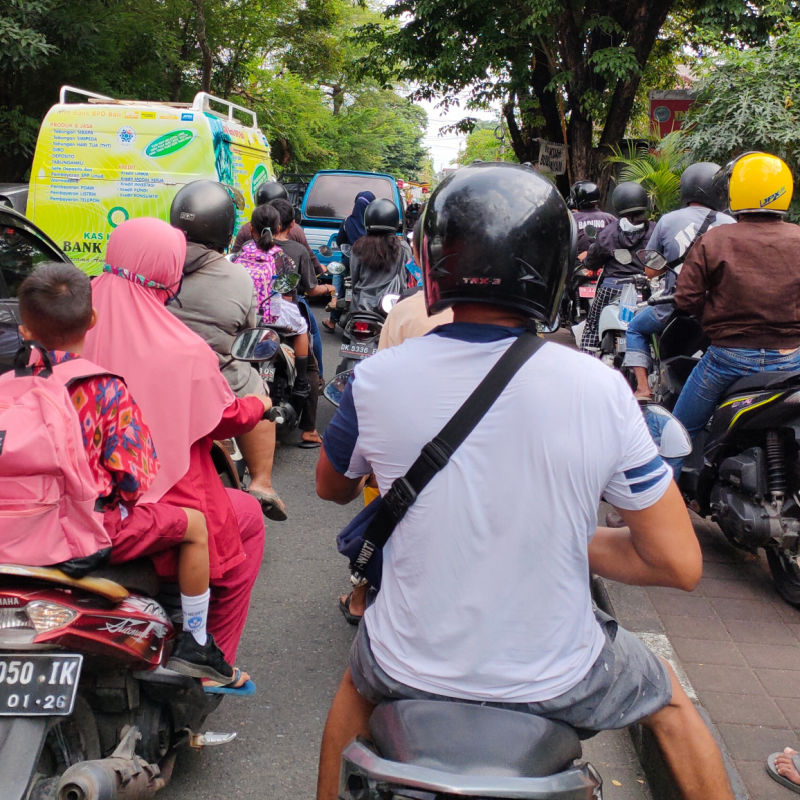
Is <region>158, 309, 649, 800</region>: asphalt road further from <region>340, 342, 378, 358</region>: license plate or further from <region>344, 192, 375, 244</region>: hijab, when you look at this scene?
<region>344, 192, 375, 244</region>: hijab

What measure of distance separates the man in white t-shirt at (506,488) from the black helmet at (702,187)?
4.17 metres

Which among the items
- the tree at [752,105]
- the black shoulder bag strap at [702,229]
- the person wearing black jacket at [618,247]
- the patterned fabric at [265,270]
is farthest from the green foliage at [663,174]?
the patterned fabric at [265,270]

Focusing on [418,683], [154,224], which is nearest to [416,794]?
[418,683]

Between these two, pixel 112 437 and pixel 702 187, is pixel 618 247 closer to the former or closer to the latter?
pixel 702 187

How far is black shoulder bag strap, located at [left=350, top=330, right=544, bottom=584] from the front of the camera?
1.63 m

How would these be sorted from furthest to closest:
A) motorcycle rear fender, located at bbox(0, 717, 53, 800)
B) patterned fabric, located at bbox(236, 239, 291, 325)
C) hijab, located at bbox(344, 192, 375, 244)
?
1. hijab, located at bbox(344, 192, 375, 244)
2. patterned fabric, located at bbox(236, 239, 291, 325)
3. motorcycle rear fender, located at bbox(0, 717, 53, 800)

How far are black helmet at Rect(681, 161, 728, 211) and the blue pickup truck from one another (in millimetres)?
8759

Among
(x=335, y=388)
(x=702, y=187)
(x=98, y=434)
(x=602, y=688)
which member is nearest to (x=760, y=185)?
(x=702, y=187)

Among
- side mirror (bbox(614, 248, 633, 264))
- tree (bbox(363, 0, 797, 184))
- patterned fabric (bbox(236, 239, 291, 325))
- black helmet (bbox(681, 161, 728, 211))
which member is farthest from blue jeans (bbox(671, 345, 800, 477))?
tree (bbox(363, 0, 797, 184))

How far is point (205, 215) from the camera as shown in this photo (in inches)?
175

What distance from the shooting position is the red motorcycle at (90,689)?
2.06 m

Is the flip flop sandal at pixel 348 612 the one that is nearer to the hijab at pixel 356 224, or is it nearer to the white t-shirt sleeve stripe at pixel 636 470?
the white t-shirt sleeve stripe at pixel 636 470

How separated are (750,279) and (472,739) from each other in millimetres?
3195

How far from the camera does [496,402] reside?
64.4 inches
